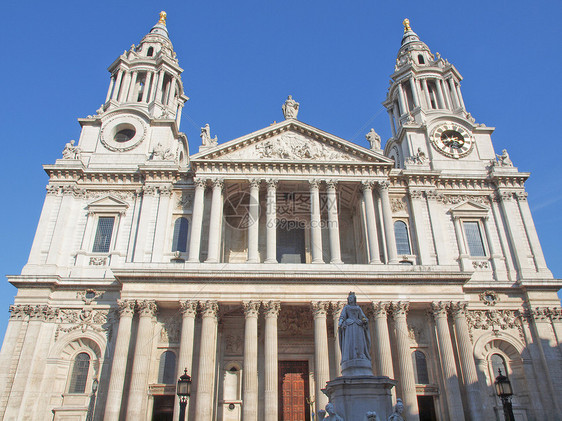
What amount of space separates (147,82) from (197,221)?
51.0ft

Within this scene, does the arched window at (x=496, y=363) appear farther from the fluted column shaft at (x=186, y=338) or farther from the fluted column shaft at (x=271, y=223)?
the fluted column shaft at (x=186, y=338)

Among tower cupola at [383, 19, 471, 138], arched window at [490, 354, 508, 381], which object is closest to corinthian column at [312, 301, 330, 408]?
arched window at [490, 354, 508, 381]

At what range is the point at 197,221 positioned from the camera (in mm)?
27875

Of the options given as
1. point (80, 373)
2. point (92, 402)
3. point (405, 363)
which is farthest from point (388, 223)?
point (80, 373)

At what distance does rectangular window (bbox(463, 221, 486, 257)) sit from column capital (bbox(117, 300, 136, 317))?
20.7 m

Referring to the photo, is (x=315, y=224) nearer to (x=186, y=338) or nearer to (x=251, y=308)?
(x=251, y=308)

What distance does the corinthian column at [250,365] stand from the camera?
868 inches

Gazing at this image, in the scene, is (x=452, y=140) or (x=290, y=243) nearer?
(x=290, y=243)

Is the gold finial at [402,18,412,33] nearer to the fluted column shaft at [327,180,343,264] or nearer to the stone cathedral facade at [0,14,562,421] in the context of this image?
the stone cathedral facade at [0,14,562,421]

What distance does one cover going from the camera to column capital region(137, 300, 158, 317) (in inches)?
952

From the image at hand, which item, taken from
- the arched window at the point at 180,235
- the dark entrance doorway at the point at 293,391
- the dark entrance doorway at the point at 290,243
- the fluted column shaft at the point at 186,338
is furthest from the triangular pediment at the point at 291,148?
the dark entrance doorway at the point at 293,391

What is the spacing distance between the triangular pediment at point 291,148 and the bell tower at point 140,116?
13.6ft

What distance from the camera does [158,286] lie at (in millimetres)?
24688

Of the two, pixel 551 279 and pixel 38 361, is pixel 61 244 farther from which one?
pixel 551 279
